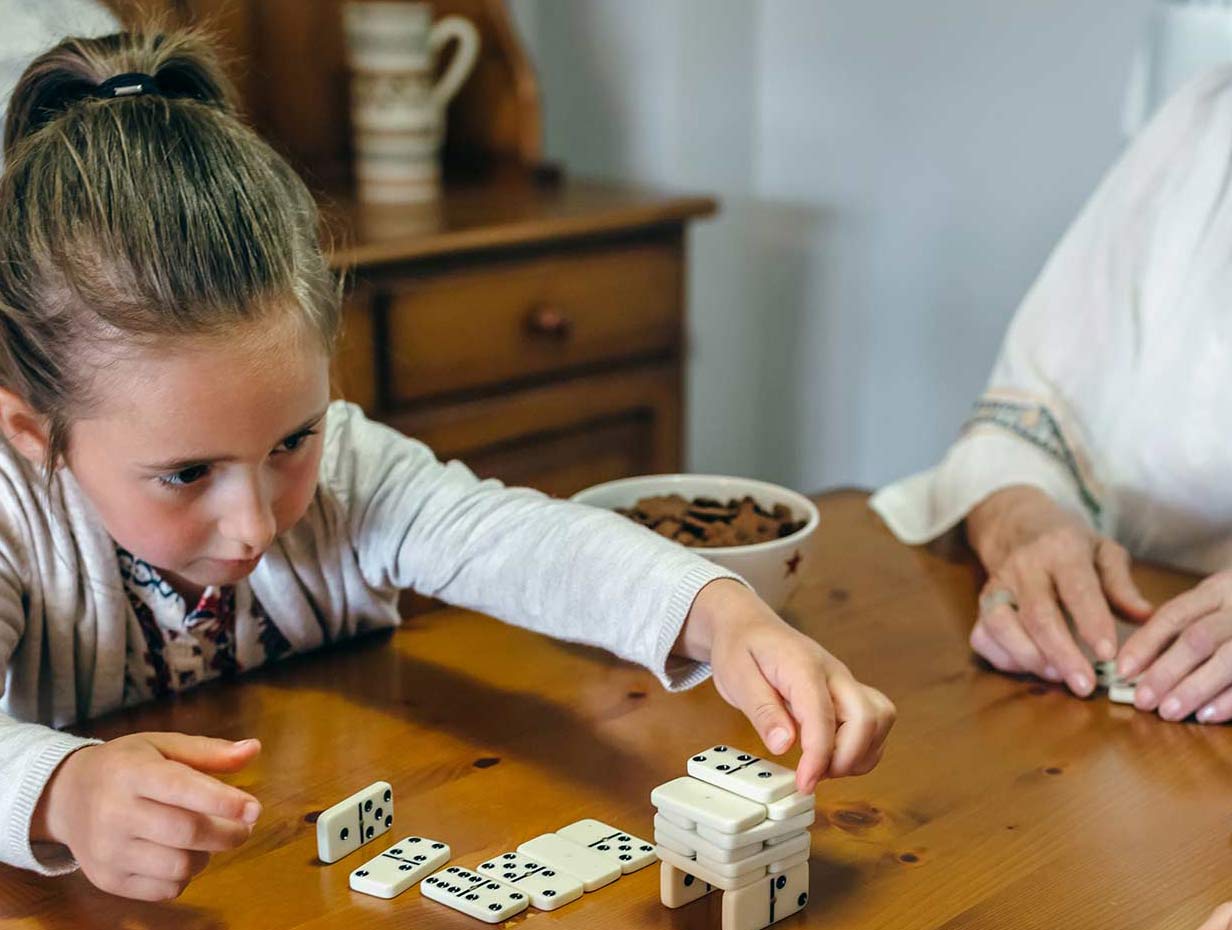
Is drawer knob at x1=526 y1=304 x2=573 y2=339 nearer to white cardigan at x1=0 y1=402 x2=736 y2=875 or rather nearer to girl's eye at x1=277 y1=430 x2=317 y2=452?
white cardigan at x1=0 y1=402 x2=736 y2=875

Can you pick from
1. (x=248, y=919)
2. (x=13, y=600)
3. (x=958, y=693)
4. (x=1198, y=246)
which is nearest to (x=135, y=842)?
(x=248, y=919)

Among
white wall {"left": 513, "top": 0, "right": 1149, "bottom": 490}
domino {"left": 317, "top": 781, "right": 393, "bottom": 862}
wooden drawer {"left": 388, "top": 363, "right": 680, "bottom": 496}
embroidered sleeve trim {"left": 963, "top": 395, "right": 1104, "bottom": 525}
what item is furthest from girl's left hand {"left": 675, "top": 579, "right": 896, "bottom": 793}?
white wall {"left": 513, "top": 0, "right": 1149, "bottom": 490}

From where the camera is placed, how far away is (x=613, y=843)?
854 millimetres

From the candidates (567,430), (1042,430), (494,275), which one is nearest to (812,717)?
(1042,430)

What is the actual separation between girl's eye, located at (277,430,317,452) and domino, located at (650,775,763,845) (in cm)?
36

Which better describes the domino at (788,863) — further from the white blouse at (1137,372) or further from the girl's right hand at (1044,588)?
the white blouse at (1137,372)

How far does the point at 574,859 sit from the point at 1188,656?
0.49 m

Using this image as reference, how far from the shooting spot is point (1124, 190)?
5.13 ft

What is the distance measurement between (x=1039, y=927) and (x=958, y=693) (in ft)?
1.00

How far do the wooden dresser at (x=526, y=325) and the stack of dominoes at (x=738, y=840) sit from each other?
1.23 m

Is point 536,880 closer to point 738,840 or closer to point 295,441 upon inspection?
point 738,840

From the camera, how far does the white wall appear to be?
2.51 m

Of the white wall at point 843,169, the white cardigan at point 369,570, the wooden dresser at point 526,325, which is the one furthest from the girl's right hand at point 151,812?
the white wall at point 843,169

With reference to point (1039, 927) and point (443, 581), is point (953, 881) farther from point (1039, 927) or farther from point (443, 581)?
point (443, 581)
